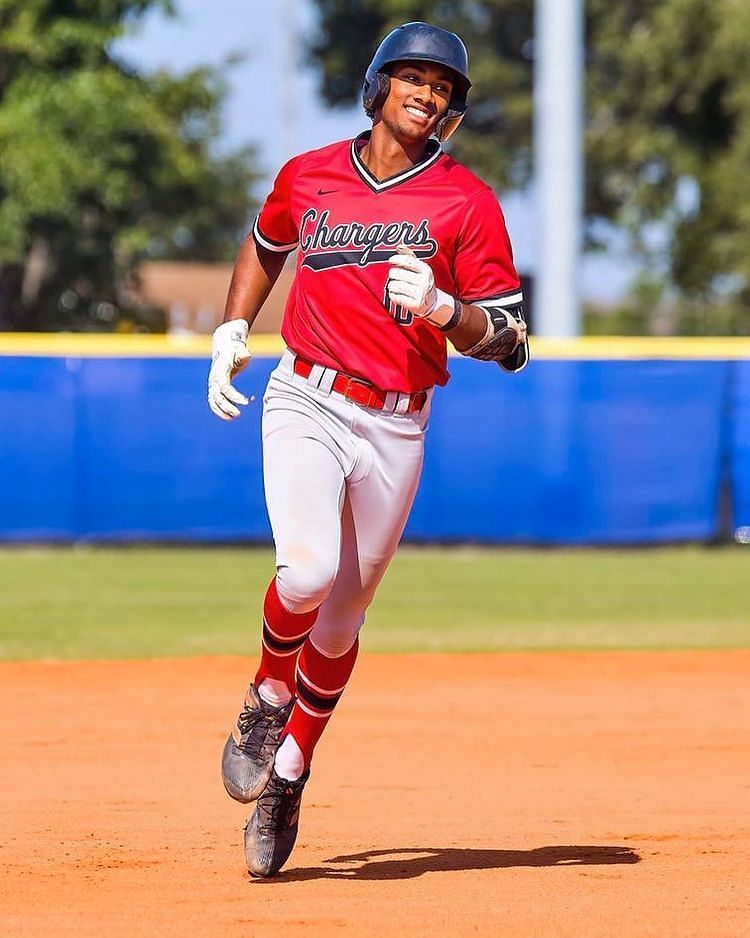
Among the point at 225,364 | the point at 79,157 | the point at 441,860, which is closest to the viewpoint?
the point at 225,364

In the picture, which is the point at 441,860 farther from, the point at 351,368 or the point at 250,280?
the point at 250,280

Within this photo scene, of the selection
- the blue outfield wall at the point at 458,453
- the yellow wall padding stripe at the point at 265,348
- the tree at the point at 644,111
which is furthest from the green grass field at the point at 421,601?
the tree at the point at 644,111

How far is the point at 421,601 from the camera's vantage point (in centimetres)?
1254

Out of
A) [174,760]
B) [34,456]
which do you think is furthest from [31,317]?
[174,760]

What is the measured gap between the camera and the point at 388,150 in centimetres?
495

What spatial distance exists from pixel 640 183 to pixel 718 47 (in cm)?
593

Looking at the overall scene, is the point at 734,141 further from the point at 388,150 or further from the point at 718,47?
the point at 388,150

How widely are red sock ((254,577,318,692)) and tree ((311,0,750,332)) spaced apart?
94.6ft

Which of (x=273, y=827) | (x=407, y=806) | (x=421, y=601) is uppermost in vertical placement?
(x=273, y=827)

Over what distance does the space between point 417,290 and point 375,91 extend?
818 millimetres

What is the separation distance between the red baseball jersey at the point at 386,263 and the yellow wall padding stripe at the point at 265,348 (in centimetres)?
1047

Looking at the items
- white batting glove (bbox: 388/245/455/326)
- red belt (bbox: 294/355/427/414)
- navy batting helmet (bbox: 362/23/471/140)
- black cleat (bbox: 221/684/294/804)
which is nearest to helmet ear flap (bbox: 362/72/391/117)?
navy batting helmet (bbox: 362/23/471/140)

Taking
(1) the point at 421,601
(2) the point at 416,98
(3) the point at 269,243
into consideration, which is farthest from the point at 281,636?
(1) the point at 421,601

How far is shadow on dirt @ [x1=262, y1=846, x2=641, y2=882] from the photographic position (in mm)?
4961
